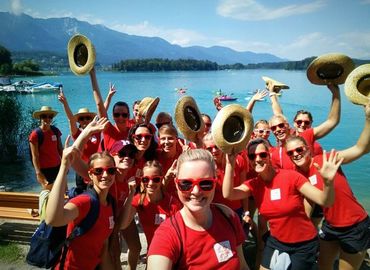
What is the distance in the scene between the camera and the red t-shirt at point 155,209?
12.6 feet

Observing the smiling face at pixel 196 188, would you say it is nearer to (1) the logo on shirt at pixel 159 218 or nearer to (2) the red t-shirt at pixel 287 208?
(2) the red t-shirt at pixel 287 208

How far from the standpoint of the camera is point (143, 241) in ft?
19.4

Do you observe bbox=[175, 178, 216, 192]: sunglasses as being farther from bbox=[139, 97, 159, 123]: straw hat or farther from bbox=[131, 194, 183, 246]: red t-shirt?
bbox=[139, 97, 159, 123]: straw hat

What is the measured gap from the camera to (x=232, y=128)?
3.44 m

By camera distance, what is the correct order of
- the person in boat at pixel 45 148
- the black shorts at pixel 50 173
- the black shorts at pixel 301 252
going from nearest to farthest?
the black shorts at pixel 301 252 < the person in boat at pixel 45 148 < the black shorts at pixel 50 173

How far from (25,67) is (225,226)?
12491 centimetres

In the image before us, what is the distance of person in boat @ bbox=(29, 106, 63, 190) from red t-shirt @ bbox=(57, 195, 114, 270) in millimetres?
4404

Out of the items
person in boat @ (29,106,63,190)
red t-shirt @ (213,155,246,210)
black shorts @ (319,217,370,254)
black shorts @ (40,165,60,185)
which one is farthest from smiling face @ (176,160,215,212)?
black shorts @ (40,165,60,185)

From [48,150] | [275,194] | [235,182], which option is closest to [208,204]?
[275,194]

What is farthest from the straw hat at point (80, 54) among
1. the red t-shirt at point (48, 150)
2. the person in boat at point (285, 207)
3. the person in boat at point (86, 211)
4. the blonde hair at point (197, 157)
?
the blonde hair at point (197, 157)

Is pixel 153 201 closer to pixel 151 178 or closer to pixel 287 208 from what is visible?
pixel 151 178

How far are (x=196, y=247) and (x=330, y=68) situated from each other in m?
3.48

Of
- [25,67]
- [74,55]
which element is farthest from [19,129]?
[25,67]

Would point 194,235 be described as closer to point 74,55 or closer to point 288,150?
point 288,150
